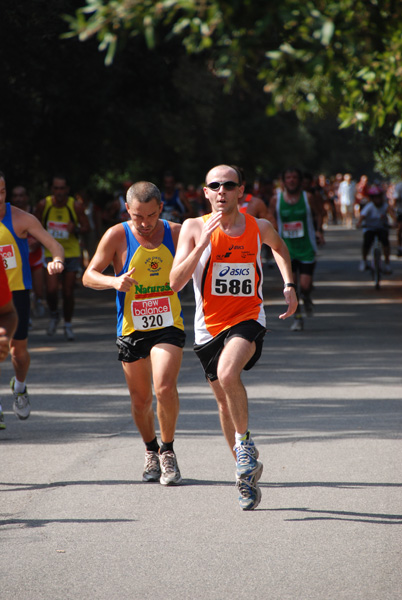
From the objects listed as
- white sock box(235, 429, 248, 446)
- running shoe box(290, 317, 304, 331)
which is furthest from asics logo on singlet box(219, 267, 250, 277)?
running shoe box(290, 317, 304, 331)

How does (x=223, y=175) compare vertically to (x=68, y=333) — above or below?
above

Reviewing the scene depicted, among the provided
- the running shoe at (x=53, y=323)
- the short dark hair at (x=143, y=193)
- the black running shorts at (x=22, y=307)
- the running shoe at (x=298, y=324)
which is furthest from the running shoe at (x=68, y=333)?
the short dark hair at (x=143, y=193)

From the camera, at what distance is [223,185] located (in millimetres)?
6184

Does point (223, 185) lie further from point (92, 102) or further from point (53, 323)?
point (92, 102)

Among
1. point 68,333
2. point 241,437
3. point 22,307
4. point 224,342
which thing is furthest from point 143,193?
point 68,333

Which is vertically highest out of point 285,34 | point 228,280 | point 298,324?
point 285,34

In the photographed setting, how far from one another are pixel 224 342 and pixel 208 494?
91cm

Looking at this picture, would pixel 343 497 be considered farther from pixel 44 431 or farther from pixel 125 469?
pixel 44 431

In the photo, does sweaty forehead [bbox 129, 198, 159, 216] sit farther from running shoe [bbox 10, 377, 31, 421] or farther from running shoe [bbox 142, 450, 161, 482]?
running shoe [bbox 10, 377, 31, 421]

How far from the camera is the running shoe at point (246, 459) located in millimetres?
5902

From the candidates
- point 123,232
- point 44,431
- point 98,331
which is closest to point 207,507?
point 123,232

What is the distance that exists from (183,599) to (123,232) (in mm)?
2785

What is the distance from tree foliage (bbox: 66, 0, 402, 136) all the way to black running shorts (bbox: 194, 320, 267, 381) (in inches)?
97.2

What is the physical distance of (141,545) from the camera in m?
5.31
